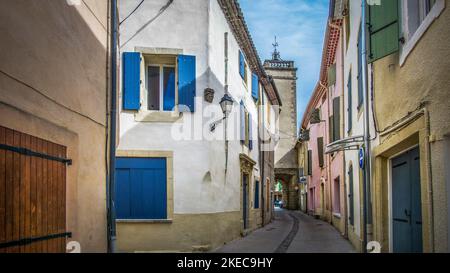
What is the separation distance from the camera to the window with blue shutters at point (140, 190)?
33.7 ft

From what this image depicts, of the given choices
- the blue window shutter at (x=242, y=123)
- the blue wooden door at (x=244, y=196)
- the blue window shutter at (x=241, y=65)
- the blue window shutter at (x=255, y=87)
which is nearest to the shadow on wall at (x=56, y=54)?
the blue window shutter at (x=242, y=123)

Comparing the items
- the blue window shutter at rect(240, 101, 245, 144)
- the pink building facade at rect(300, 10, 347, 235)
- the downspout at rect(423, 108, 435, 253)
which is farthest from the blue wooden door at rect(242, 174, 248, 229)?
the downspout at rect(423, 108, 435, 253)

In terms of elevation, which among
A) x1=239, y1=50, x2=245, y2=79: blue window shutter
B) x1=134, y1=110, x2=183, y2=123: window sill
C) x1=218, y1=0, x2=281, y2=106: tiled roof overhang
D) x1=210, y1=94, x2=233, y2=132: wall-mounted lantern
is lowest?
x1=134, y1=110, x2=183, y2=123: window sill

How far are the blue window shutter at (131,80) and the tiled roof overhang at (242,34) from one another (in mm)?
3048

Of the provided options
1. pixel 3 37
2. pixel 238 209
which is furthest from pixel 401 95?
pixel 238 209

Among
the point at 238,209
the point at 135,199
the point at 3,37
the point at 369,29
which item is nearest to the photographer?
the point at 3,37

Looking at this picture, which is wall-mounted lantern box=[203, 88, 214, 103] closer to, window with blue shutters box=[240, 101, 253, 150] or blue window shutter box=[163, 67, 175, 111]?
blue window shutter box=[163, 67, 175, 111]

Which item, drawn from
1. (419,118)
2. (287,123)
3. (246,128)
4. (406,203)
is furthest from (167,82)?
(287,123)

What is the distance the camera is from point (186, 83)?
419 inches

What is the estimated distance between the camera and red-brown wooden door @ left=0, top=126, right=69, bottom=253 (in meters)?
3.76

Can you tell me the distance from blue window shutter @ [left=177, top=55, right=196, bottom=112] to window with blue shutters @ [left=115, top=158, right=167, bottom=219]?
60.9 inches
